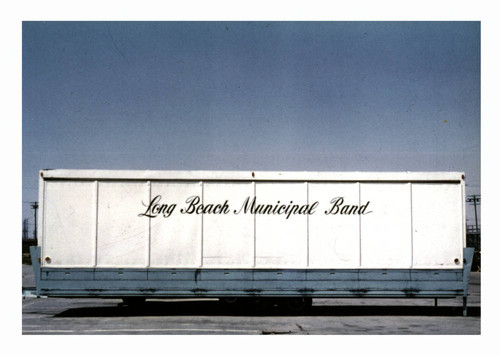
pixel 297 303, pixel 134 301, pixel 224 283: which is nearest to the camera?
pixel 224 283

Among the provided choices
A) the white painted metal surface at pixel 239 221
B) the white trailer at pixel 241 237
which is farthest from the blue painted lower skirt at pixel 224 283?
the white painted metal surface at pixel 239 221

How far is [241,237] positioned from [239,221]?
0.37 meters

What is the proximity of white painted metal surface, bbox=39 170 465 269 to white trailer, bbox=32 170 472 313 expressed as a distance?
23 millimetres

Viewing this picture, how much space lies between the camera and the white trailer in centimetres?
1121

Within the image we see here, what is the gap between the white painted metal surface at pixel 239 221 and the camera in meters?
11.3

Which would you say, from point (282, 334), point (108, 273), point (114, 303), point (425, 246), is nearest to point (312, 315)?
point (282, 334)

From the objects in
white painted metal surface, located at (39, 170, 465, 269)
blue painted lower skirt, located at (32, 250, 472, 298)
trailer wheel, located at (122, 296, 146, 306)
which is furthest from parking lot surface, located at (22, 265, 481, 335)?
white painted metal surface, located at (39, 170, 465, 269)

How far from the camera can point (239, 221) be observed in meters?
11.3

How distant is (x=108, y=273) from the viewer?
441 inches

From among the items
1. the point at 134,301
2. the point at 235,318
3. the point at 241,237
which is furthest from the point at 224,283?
the point at 134,301

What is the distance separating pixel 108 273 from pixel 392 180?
22.7 ft

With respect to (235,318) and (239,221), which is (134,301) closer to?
(235,318)

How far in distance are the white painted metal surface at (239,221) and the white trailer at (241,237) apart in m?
0.02

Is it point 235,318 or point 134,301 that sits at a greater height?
point 134,301
